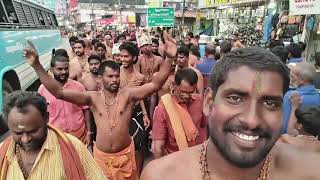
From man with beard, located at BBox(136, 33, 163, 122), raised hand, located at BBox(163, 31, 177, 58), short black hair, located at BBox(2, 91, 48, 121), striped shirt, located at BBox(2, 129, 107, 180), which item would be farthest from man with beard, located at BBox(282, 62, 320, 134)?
man with beard, located at BBox(136, 33, 163, 122)

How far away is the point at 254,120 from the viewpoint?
161 cm

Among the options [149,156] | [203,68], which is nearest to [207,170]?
[149,156]

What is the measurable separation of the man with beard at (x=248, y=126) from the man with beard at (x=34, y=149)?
0.93 meters

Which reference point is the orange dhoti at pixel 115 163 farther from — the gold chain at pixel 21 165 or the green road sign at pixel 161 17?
the green road sign at pixel 161 17

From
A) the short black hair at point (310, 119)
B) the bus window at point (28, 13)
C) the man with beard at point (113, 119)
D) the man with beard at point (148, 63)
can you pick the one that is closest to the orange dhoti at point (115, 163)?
the man with beard at point (113, 119)

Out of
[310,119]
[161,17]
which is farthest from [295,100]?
[161,17]

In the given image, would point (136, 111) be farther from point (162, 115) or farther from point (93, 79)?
point (162, 115)

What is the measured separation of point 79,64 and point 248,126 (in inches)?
236

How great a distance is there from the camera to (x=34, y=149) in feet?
8.87

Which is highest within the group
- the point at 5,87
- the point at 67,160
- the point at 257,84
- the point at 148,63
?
the point at 257,84

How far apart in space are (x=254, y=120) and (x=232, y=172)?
1.09ft

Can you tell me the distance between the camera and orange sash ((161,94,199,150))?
150 inches

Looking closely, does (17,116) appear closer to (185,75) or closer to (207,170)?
(207,170)

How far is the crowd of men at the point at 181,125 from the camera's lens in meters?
1.67
